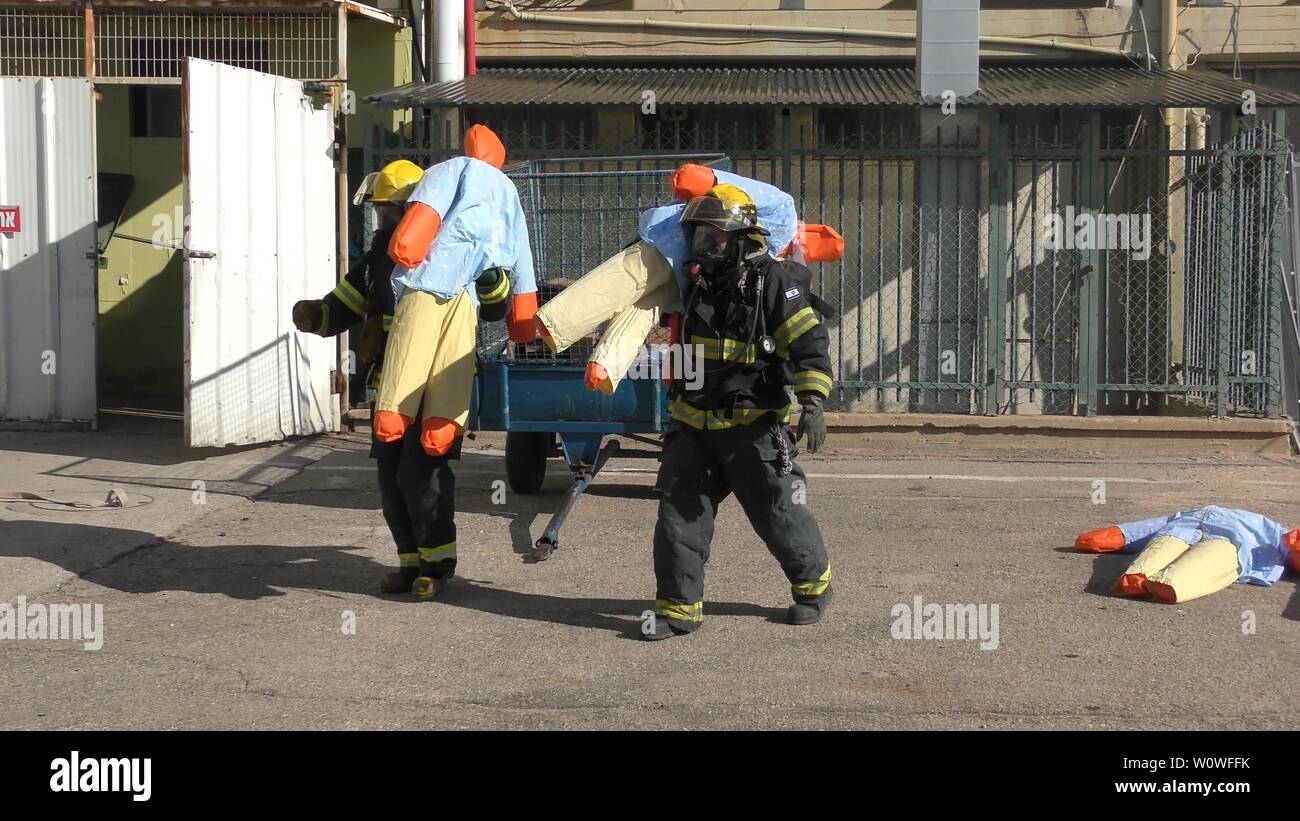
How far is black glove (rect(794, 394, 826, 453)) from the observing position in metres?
5.69

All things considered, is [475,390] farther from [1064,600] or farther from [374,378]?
[1064,600]

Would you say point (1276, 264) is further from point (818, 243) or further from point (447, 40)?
point (447, 40)

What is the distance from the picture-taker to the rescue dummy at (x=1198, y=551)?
6.38 metres

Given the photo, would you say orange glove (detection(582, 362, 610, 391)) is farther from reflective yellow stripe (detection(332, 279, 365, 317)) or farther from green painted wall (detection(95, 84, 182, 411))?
green painted wall (detection(95, 84, 182, 411))

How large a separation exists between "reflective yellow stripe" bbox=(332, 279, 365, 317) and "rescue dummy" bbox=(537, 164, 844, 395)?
1233 mm

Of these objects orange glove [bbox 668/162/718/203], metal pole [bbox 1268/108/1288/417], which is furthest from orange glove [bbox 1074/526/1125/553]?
metal pole [bbox 1268/108/1288/417]

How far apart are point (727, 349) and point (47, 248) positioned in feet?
23.5

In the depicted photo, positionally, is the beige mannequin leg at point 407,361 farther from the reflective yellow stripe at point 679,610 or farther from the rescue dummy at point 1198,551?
the rescue dummy at point 1198,551

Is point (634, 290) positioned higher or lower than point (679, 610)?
higher

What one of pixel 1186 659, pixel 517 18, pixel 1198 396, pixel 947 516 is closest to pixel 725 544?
pixel 947 516

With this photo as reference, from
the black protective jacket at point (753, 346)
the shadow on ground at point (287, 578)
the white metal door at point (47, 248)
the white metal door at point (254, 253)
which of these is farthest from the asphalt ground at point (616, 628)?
the white metal door at point (47, 248)

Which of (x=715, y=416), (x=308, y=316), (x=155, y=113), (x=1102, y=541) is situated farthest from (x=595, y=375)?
(x=155, y=113)

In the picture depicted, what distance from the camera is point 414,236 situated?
20.1ft

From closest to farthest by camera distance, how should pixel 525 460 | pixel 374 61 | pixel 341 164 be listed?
pixel 525 460, pixel 341 164, pixel 374 61
